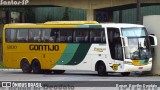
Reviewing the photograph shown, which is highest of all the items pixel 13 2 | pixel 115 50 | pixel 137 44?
pixel 13 2

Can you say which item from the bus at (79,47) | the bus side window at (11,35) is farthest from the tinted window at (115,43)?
the bus side window at (11,35)

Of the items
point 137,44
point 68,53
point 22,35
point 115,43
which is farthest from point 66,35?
point 137,44

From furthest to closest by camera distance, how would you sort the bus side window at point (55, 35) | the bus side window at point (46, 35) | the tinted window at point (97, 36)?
the bus side window at point (46, 35), the bus side window at point (55, 35), the tinted window at point (97, 36)

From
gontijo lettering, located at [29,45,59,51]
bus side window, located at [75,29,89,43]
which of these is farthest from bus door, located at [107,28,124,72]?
gontijo lettering, located at [29,45,59,51]

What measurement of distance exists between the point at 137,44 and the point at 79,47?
359cm

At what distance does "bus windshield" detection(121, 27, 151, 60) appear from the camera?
30.5 metres

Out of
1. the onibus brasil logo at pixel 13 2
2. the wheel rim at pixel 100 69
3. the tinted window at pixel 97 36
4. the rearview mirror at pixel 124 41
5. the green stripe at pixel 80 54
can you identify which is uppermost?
the onibus brasil logo at pixel 13 2

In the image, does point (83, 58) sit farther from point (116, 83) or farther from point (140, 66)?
point (116, 83)

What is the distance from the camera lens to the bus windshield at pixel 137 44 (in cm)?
3053

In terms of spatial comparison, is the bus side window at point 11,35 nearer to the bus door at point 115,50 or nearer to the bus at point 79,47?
the bus at point 79,47

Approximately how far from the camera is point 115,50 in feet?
101

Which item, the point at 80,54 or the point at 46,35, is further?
the point at 46,35

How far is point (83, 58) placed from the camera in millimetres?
32344

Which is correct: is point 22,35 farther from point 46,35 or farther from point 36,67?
point 36,67
